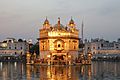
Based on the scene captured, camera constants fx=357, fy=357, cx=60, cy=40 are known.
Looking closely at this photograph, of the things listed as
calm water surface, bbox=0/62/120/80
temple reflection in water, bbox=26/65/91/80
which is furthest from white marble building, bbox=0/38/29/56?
temple reflection in water, bbox=26/65/91/80

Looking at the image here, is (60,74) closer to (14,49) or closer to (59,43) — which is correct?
(59,43)

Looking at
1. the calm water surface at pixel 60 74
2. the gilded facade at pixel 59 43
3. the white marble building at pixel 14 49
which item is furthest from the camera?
the white marble building at pixel 14 49

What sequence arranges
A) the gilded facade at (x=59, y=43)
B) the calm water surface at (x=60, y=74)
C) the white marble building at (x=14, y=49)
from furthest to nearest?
the white marble building at (x=14, y=49)
the gilded facade at (x=59, y=43)
the calm water surface at (x=60, y=74)

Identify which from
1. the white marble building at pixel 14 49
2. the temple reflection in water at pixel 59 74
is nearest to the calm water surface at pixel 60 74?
the temple reflection in water at pixel 59 74

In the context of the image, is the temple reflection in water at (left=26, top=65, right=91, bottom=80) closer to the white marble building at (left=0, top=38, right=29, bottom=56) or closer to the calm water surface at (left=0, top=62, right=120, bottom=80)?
the calm water surface at (left=0, top=62, right=120, bottom=80)

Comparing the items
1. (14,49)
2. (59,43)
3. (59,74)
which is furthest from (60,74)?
(14,49)

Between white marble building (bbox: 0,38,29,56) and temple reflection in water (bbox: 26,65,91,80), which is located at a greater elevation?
white marble building (bbox: 0,38,29,56)

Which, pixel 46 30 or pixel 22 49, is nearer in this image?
pixel 46 30

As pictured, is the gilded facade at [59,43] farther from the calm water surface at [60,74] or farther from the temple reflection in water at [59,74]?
the temple reflection in water at [59,74]

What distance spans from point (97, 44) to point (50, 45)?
221ft

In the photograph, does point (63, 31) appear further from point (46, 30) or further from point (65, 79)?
point (65, 79)

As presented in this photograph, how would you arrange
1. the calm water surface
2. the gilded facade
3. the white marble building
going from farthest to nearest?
the white marble building → the gilded facade → the calm water surface

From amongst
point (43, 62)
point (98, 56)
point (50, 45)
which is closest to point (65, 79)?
point (43, 62)

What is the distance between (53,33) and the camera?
63.9m
